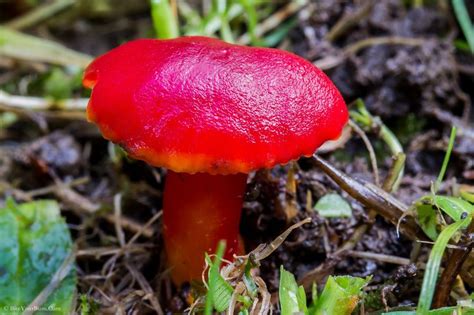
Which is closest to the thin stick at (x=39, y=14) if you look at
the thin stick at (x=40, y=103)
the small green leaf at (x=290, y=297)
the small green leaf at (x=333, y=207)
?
the thin stick at (x=40, y=103)

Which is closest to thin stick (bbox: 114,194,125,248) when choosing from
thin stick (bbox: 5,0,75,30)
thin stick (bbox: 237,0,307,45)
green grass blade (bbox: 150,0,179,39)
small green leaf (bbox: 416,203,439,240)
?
green grass blade (bbox: 150,0,179,39)

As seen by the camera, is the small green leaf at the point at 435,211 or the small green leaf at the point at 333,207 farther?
the small green leaf at the point at 333,207

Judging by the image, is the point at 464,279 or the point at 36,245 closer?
the point at 464,279

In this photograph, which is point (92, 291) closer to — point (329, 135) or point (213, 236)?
point (213, 236)

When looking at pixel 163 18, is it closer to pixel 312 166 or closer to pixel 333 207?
pixel 312 166

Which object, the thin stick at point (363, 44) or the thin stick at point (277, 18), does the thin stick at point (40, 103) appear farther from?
the thin stick at point (363, 44)

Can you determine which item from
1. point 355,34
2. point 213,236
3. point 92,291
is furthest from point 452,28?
point 92,291
